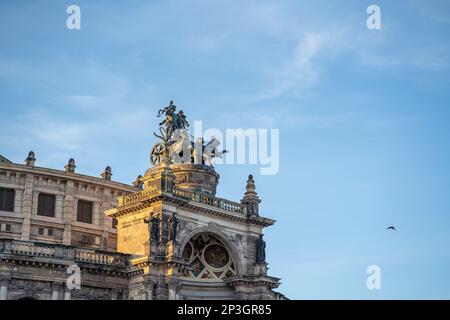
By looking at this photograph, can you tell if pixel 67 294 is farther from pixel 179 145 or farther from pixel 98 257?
pixel 179 145

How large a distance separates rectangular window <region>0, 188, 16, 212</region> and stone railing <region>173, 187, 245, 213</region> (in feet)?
64.5

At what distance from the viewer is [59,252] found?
5247 centimetres

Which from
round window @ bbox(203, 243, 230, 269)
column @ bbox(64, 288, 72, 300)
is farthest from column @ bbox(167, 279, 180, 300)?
round window @ bbox(203, 243, 230, 269)

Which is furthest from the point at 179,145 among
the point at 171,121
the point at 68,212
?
the point at 68,212

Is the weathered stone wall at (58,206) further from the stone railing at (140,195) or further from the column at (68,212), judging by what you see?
the stone railing at (140,195)

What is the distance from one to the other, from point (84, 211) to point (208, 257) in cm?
1752

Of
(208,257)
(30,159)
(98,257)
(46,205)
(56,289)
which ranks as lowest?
(56,289)

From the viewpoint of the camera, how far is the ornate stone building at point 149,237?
51906 millimetres
